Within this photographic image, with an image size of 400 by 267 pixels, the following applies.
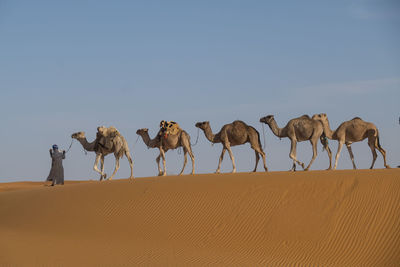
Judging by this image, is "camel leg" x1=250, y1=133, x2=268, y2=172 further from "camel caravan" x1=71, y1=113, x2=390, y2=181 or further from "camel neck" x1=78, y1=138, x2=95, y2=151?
"camel neck" x1=78, y1=138, x2=95, y2=151

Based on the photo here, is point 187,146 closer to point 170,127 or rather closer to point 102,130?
point 170,127

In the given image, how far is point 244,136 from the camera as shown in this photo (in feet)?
72.0

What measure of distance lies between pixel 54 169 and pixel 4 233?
8088 mm

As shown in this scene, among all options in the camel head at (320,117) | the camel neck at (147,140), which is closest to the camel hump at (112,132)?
the camel neck at (147,140)

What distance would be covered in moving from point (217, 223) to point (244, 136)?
6.34 m

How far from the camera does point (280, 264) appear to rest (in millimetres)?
12883

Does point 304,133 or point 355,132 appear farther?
point 355,132

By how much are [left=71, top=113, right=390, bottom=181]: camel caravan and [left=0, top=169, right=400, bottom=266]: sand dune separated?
96.1 inches

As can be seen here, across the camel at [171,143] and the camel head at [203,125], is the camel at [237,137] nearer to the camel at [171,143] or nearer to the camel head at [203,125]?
the camel head at [203,125]

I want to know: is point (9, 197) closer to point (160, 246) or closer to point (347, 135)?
point (160, 246)

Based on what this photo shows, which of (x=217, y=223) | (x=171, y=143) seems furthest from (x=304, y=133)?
(x=217, y=223)

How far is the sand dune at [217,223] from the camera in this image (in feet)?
44.5

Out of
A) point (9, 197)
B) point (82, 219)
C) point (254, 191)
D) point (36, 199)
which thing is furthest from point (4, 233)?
point (254, 191)

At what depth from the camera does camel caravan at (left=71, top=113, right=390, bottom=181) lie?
2120cm
